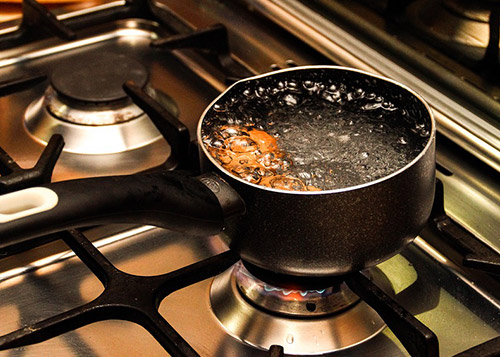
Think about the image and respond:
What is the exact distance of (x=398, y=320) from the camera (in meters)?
0.50

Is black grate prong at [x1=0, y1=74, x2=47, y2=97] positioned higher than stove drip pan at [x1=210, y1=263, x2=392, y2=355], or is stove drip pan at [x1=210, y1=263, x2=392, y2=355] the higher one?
black grate prong at [x1=0, y1=74, x2=47, y2=97]

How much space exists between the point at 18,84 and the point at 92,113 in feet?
0.27

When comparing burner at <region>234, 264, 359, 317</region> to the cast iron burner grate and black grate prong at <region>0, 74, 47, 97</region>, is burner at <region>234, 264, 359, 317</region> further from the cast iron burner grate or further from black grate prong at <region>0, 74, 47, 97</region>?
black grate prong at <region>0, 74, 47, 97</region>

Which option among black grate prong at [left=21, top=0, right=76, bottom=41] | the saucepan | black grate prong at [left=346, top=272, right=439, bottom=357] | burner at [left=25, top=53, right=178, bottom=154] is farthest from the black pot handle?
black grate prong at [left=21, top=0, right=76, bottom=41]

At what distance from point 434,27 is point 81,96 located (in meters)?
0.34

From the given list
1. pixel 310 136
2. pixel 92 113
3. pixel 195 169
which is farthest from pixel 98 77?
pixel 310 136

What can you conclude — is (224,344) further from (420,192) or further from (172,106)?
(172,106)

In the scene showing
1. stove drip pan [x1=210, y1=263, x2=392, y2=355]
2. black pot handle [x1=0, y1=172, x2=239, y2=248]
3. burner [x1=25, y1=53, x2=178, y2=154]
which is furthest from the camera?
burner [x1=25, y1=53, x2=178, y2=154]

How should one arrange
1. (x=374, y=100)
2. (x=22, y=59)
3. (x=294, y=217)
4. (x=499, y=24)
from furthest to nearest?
(x=22, y=59)
(x=499, y=24)
(x=374, y=100)
(x=294, y=217)

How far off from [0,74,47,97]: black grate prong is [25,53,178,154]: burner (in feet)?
0.05

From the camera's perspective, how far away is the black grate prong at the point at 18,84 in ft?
2.48

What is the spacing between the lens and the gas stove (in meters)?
0.53

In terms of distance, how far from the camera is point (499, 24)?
2.35 ft

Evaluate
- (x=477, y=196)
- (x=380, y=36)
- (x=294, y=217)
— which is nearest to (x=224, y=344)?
(x=294, y=217)
